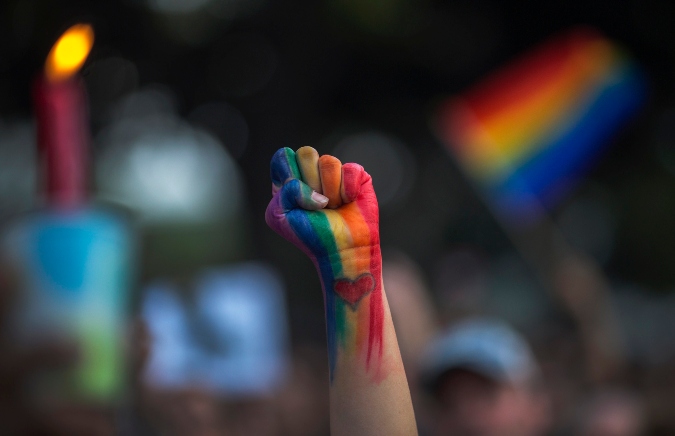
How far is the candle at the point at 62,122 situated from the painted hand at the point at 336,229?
2.62ft

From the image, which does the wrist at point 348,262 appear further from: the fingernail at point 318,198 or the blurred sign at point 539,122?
the blurred sign at point 539,122

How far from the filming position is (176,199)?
7.49 meters

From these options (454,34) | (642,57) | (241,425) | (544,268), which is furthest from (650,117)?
(241,425)

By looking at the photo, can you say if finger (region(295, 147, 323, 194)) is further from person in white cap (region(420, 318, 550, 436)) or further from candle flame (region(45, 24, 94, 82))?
person in white cap (region(420, 318, 550, 436))

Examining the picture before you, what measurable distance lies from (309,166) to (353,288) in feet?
1.01

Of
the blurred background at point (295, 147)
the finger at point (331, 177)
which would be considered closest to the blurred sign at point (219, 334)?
the blurred background at point (295, 147)

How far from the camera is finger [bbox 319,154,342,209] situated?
2008mm

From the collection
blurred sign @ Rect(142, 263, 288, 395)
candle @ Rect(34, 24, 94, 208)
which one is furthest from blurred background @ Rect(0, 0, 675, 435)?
candle @ Rect(34, 24, 94, 208)

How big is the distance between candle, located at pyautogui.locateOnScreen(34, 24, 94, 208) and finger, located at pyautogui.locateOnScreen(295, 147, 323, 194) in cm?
86

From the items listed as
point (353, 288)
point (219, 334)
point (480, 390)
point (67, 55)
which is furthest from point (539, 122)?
point (353, 288)

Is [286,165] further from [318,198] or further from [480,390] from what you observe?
[480,390]

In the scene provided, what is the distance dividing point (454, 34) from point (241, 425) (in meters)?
6.78

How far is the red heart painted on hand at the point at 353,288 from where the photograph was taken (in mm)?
2076

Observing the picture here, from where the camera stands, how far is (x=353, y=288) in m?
2.08
